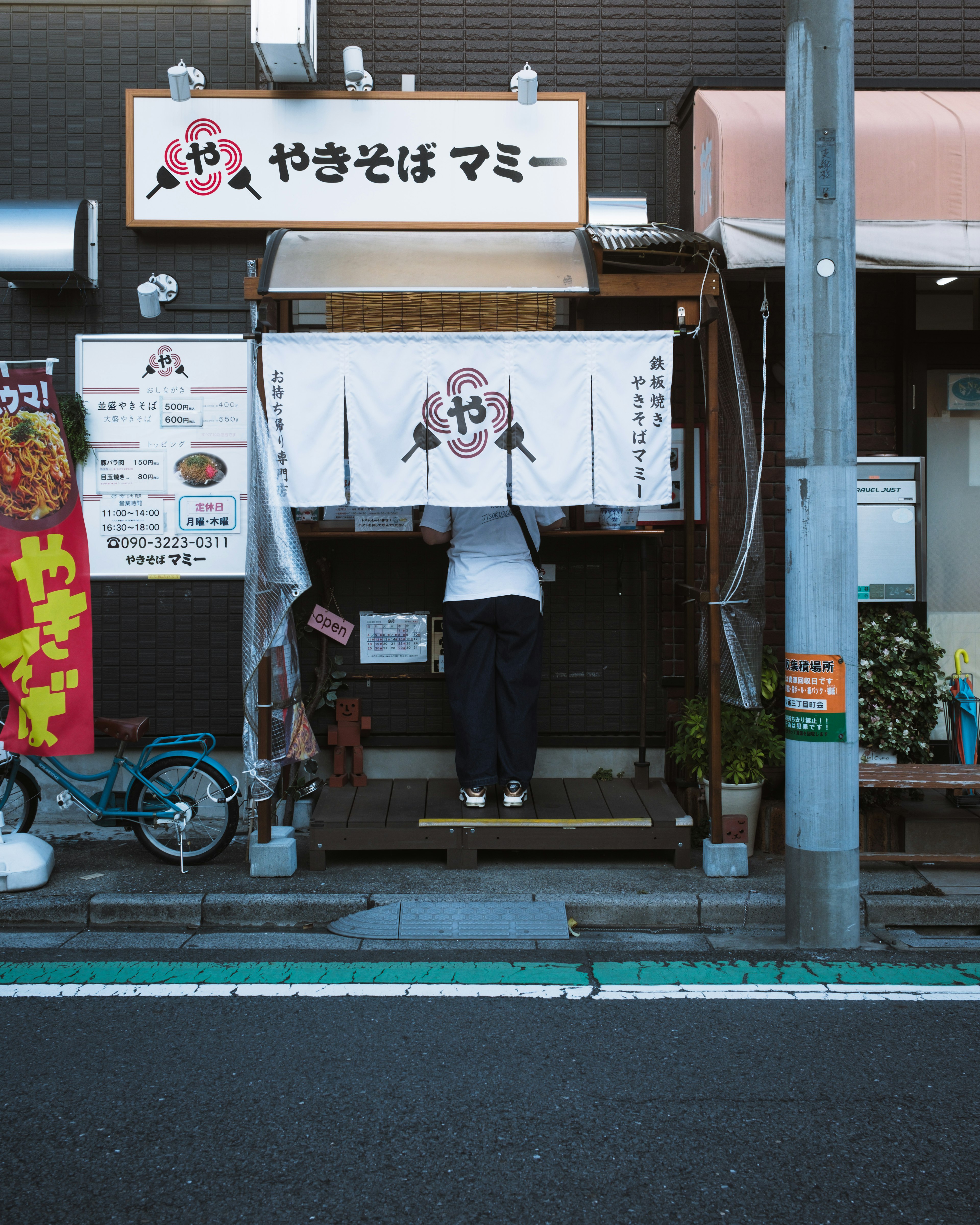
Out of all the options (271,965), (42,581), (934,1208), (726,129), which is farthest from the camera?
(726,129)

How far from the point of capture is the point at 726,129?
6246 millimetres

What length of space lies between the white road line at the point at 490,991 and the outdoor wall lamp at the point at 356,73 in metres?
5.77

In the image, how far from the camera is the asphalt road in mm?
2938

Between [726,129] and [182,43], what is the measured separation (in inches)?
153

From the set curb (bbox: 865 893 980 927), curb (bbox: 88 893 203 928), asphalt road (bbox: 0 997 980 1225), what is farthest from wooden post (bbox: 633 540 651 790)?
curb (bbox: 88 893 203 928)

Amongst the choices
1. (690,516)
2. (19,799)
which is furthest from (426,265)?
(19,799)

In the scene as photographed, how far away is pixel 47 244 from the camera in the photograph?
6785 mm

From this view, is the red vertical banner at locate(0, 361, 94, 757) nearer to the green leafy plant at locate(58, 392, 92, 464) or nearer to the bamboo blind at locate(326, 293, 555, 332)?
the green leafy plant at locate(58, 392, 92, 464)

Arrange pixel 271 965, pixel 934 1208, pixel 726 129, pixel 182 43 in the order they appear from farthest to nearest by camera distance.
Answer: pixel 182 43 < pixel 726 129 < pixel 271 965 < pixel 934 1208

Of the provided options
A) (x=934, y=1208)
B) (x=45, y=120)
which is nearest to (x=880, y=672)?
(x=934, y=1208)

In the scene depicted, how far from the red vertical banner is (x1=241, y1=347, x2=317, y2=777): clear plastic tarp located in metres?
0.92

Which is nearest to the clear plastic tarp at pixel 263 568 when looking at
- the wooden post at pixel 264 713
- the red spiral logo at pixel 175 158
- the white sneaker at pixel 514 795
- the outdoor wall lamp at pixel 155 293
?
the wooden post at pixel 264 713

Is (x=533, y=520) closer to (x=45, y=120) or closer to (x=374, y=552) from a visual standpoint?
(x=374, y=552)

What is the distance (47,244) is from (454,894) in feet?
16.7
